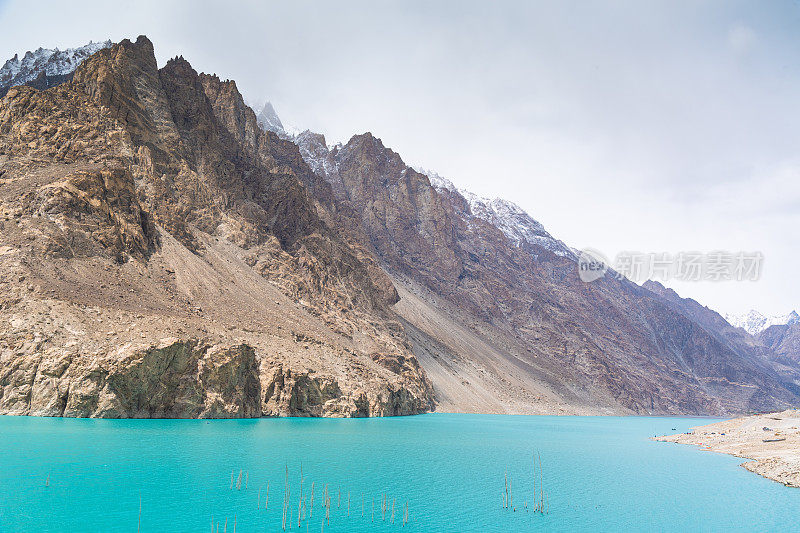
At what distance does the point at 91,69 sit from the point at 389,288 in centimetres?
8561

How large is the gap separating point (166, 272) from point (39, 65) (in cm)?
9873

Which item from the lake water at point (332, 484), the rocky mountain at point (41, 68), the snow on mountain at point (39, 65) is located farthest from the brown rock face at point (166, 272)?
the snow on mountain at point (39, 65)

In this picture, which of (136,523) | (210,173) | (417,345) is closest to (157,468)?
(136,523)

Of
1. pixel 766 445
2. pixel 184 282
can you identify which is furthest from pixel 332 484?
pixel 184 282

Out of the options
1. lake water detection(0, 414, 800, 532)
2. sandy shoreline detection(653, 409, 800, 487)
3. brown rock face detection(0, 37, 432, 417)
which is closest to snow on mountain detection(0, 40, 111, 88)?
brown rock face detection(0, 37, 432, 417)

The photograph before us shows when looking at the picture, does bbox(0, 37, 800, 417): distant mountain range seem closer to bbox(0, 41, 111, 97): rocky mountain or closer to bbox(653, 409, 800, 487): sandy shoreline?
bbox(0, 41, 111, 97): rocky mountain

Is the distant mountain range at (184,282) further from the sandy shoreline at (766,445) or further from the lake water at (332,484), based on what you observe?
the sandy shoreline at (766,445)

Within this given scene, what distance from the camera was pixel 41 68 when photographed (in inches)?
5236

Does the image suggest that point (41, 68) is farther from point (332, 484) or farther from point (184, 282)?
point (332, 484)

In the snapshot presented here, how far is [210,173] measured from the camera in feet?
365

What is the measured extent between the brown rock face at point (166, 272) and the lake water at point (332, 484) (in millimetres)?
6260

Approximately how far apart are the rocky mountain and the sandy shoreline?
154608 mm

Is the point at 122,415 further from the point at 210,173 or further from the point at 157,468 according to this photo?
the point at 210,173

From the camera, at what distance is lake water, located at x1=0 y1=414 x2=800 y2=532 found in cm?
2081
